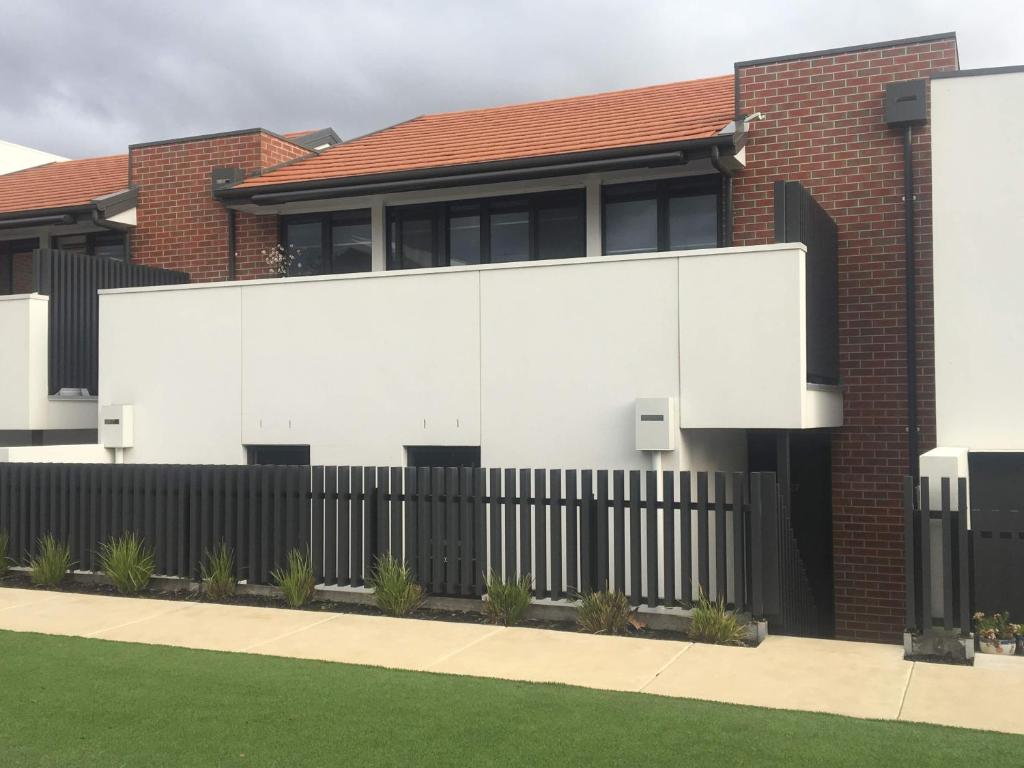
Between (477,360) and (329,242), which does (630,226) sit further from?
(329,242)

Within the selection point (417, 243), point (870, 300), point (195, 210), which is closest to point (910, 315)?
point (870, 300)

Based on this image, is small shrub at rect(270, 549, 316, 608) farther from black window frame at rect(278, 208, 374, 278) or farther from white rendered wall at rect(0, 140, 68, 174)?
white rendered wall at rect(0, 140, 68, 174)

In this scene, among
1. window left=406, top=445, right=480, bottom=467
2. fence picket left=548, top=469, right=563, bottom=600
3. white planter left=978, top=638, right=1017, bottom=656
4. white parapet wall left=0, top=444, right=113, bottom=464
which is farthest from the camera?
white parapet wall left=0, top=444, right=113, bottom=464

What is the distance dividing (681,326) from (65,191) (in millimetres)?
13226

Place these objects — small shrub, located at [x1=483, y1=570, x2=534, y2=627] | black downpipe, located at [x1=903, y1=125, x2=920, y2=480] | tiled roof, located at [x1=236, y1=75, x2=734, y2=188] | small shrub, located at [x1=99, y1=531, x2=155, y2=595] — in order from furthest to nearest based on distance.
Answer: tiled roof, located at [x1=236, y1=75, x2=734, y2=188] → black downpipe, located at [x1=903, y1=125, x2=920, y2=480] → small shrub, located at [x1=99, y1=531, x2=155, y2=595] → small shrub, located at [x1=483, y1=570, x2=534, y2=627]

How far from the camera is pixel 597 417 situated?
10859mm

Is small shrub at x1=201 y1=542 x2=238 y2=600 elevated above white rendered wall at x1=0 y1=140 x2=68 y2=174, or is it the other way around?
white rendered wall at x1=0 y1=140 x2=68 y2=174

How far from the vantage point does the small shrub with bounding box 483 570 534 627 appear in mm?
9344

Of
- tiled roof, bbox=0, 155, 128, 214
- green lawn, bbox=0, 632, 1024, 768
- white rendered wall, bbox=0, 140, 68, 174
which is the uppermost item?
white rendered wall, bbox=0, 140, 68, 174

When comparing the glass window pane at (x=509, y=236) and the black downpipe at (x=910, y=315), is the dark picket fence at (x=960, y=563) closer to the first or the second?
the black downpipe at (x=910, y=315)

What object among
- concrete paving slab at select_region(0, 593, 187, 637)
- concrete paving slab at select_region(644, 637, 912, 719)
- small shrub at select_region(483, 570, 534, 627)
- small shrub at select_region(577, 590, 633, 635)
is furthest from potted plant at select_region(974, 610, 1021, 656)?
concrete paving slab at select_region(0, 593, 187, 637)

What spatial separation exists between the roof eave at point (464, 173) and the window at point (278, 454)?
4.02 metres

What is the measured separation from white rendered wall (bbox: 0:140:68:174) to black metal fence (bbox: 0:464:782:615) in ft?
49.0

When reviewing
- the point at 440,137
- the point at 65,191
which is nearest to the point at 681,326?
the point at 440,137
